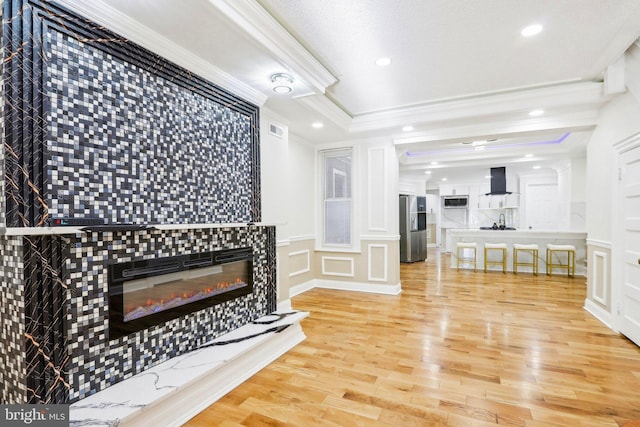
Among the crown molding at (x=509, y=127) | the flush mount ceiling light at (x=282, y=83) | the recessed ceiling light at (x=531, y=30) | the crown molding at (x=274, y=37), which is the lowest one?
the crown molding at (x=509, y=127)

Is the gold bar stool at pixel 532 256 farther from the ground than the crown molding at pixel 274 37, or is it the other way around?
the crown molding at pixel 274 37

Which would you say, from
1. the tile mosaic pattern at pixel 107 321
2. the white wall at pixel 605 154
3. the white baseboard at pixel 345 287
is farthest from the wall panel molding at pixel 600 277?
the tile mosaic pattern at pixel 107 321

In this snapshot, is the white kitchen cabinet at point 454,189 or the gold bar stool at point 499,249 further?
the white kitchen cabinet at point 454,189

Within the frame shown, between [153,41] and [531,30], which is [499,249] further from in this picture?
[153,41]

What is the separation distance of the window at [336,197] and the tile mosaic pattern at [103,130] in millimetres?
2833

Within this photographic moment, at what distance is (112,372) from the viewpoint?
6.56 feet

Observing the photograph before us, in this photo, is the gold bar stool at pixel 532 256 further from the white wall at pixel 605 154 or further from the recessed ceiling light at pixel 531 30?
the recessed ceiling light at pixel 531 30

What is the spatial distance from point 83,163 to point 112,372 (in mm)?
1312

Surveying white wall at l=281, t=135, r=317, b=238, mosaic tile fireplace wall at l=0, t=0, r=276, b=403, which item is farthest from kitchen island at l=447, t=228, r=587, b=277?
mosaic tile fireplace wall at l=0, t=0, r=276, b=403

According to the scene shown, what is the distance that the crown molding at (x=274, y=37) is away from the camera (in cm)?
213

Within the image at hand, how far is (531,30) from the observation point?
2.58 meters

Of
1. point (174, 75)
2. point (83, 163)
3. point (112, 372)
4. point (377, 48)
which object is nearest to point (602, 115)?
point (377, 48)

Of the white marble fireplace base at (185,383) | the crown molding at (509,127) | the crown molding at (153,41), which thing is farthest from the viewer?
the crown molding at (509,127)

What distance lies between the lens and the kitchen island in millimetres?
6672
